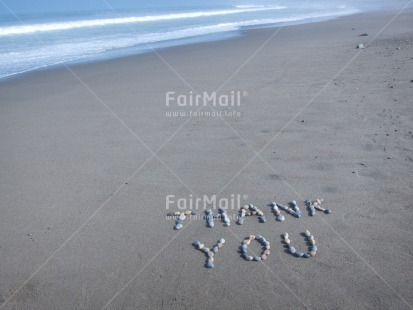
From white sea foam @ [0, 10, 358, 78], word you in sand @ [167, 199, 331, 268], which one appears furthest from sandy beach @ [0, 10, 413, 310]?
white sea foam @ [0, 10, 358, 78]

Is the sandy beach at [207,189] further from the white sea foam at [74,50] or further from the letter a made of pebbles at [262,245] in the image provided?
the white sea foam at [74,50]

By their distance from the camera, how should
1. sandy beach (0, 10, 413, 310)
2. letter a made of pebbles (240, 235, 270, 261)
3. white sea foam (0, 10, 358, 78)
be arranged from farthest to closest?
white sea foam (0, 10, 358, 78) → letter a made of pebbles (240, 235, 270, 261) → sandy beach (0, 10, 413, 310)

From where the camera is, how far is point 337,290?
3094 millimetres

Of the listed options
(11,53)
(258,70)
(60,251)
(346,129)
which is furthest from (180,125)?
(11,53)

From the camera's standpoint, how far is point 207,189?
15.3 ft

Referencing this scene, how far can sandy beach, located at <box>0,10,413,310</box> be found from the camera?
3189mm

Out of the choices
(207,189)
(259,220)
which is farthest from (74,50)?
(259,220)

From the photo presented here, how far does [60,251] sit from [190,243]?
148 centimetres

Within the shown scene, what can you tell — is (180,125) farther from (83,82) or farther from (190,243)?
(83,82)

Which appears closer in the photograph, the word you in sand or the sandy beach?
the sandy beach

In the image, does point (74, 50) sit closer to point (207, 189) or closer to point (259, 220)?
point (207, 189)

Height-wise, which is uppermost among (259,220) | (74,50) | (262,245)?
(74,50)

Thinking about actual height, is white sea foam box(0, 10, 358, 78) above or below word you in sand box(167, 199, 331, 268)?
above

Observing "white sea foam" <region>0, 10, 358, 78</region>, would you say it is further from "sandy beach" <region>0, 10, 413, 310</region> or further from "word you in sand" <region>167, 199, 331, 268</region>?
"word you in sand" <region>167, 199, 331, 268</region>
